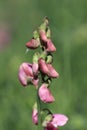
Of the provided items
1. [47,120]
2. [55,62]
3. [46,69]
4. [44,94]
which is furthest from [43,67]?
[55,62]

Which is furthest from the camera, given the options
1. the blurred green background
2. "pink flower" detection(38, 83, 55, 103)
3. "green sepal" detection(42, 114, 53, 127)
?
the blurred green background

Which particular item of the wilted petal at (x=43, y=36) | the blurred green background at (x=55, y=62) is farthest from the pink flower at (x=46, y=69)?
the blurred green background at (x=55, y=62)

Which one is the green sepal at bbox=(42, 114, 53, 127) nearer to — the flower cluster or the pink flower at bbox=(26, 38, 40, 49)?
the flower cluster

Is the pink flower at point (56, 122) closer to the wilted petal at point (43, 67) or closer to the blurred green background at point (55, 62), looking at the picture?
the wilted petal at point (43, 67)

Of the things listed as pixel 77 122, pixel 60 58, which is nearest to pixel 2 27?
pixel 60 58

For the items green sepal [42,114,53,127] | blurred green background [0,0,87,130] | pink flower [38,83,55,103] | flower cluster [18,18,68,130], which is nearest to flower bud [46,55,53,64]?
flower cluster [18,18,68,130]

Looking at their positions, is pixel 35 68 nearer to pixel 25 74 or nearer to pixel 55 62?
pixel 25 74
